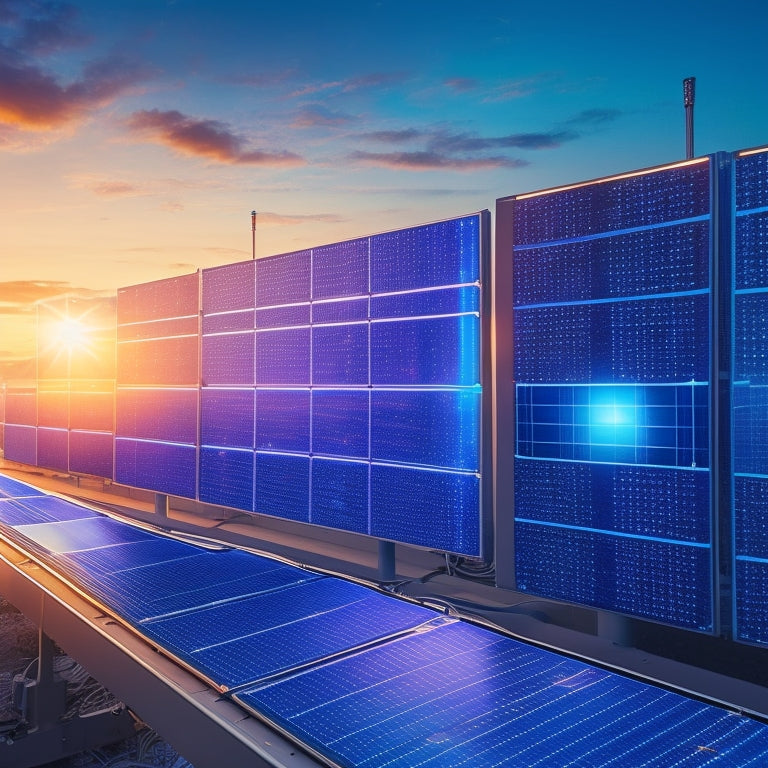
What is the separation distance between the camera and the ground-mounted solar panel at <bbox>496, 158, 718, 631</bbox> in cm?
283

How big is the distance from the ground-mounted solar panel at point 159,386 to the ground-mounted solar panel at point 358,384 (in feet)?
0.76

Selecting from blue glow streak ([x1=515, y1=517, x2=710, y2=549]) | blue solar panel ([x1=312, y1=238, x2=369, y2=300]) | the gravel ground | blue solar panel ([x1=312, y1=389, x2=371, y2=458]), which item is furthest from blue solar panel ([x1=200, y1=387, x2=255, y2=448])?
blue glow streak ([x1=515, y1=517, x2=710, y2=549])

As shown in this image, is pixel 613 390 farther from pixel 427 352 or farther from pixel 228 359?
pixel 228 359

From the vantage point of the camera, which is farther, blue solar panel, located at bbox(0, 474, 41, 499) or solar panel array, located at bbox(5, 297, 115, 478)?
solar panel array, located at bbox(5, 297, 115, 478)

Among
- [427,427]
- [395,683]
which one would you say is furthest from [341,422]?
[395,683]

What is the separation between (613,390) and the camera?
305 centimetres

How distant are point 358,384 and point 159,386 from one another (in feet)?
8.31

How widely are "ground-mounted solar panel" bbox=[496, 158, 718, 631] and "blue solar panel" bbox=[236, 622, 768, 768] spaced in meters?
0.77

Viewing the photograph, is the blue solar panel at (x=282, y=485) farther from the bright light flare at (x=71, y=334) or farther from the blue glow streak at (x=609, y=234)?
the bright light flare at (x=71, y=334)

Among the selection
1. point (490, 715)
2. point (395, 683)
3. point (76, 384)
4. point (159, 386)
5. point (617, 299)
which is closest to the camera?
point (490, 715)

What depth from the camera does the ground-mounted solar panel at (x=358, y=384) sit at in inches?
146

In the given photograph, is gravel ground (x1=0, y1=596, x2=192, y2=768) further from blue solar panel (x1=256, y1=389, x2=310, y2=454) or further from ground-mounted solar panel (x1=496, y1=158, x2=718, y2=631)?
ground-mounted solar panel (x1=496, y1=158, x2=718, y2=631)

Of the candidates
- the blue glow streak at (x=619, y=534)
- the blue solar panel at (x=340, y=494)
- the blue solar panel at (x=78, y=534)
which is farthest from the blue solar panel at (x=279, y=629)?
the blue solar panel at (x=78, y=534)

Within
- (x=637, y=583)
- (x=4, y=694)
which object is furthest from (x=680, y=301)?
(x=4, y=694)
